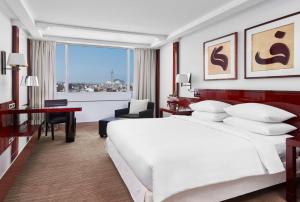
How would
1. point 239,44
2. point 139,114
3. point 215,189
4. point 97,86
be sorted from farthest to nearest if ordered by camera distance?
1. point 97,86
2. point 139,114
3. point 239,44
4. point 215,189

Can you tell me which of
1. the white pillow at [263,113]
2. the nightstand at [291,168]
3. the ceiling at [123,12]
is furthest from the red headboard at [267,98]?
the ceiling at [123,12]

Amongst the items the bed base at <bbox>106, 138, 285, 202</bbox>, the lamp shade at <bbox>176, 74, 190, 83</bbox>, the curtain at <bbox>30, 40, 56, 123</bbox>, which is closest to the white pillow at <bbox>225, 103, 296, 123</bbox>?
the bed base at <bbox>106, 138, 285, 202</bbox>

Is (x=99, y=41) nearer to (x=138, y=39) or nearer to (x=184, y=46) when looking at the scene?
(x=138, y=39)

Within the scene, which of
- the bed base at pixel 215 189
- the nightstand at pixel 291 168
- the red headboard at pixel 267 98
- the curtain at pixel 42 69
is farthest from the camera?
the curtain at pixel 42 69

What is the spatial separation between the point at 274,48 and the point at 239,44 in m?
0.65

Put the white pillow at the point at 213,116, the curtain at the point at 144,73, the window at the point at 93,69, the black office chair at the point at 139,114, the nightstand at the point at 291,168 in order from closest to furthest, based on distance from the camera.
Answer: the nightstand at the point at 291,168 → the white pillow at the point at 213,116 → the black office chair at the point at 139,114 → the window at the point at 93,69 → the curtain at the point at 144,73

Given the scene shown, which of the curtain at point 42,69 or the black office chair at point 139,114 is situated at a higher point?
the curtain at point 42,69

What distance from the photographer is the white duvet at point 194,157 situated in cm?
168

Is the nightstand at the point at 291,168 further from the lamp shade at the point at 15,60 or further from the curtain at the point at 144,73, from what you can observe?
the curtain at the point at 144,73

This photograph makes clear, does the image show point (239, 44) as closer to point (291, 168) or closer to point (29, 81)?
point (291, 168)

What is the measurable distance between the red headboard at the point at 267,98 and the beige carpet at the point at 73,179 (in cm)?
90

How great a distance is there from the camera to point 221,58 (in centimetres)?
376

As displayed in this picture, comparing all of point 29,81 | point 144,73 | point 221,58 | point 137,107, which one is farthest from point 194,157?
point 144,73

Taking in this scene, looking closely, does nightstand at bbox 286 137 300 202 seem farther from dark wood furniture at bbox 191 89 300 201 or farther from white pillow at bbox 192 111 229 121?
white pillow at bbox 192 111 229 121
